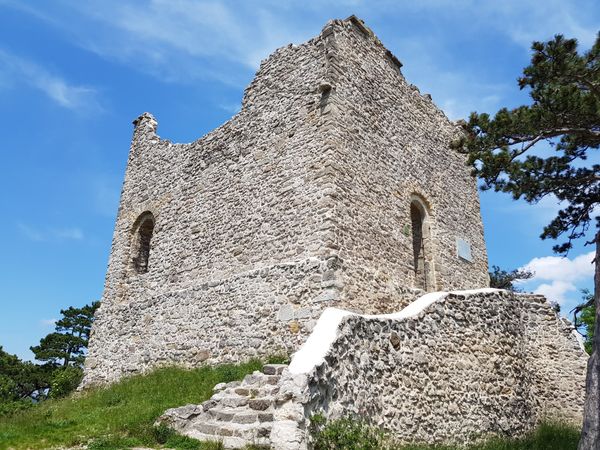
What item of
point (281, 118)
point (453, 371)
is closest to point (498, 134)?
point (453, 371)

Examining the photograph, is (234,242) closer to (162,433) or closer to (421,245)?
(421,245)

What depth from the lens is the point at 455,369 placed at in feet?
28.2

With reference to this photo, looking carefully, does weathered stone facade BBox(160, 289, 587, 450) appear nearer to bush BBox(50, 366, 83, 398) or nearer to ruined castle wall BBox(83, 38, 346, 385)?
ruined castle wall BBox(83, 38, 346, 385)

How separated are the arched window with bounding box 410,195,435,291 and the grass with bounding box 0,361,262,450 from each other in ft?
17.8

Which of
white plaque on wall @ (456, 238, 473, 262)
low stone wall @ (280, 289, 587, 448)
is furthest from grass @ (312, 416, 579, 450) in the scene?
white plaque on wall @ (456, 238, 473, 262)

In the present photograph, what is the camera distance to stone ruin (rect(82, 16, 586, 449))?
721 cm

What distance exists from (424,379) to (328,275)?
8.32 feet

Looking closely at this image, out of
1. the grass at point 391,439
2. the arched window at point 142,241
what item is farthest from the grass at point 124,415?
the arched window at point 142,241

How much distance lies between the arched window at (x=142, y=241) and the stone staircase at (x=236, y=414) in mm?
7962

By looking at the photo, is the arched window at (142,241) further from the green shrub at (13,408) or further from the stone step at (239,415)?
the stone step at (239,415)

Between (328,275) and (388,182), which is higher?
(388,182)

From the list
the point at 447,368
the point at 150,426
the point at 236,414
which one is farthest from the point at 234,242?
the point at 447,368

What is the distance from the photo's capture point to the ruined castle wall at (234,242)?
394 inches

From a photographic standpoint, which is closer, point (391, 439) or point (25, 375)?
point (391, 439)
